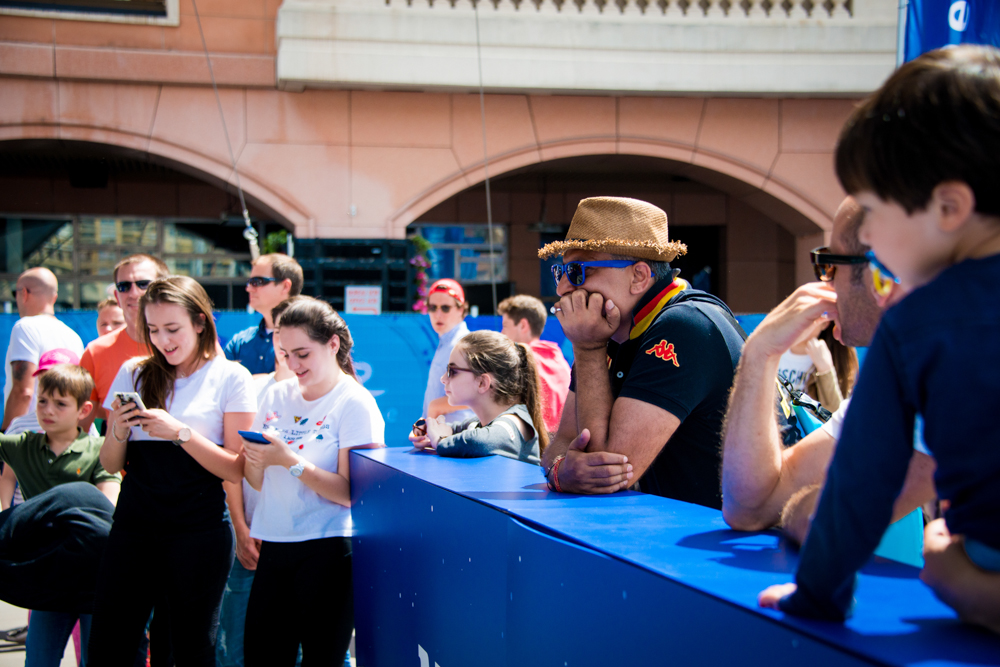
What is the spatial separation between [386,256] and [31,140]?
4.87 m

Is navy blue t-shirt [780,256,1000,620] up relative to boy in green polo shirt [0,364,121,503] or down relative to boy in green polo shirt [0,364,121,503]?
up

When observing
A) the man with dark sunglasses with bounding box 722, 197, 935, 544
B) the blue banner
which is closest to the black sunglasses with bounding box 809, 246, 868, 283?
the man with dark sunglasses with bounding box 722, 197, 935, 544

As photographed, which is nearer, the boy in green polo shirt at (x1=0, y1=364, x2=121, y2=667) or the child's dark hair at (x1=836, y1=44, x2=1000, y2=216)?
the child's dark hair at (x1=836, y1=44, x2=1000, y2=216)

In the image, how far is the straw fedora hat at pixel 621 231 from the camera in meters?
2.25

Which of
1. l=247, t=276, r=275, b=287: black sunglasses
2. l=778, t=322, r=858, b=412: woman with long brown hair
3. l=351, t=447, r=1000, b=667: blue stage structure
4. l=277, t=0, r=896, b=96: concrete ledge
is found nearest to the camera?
l=351, t=447, r=1000, b=667: blue stage structure

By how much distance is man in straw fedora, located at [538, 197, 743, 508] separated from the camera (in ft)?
6.46

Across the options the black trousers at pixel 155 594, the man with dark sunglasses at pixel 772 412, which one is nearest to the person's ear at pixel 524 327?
the black trousers at pixel 155 594

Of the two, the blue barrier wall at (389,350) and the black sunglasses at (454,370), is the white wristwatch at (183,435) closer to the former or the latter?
the black sunglasses at (454,370)

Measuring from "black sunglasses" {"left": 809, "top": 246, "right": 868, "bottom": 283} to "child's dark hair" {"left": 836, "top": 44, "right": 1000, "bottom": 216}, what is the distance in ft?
1.42

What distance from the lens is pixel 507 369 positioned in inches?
128

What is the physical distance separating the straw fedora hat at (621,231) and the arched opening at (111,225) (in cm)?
1128

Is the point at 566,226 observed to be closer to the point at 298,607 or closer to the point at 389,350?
the point at 389,350

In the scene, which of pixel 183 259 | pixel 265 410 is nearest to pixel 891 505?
pixel 265 410

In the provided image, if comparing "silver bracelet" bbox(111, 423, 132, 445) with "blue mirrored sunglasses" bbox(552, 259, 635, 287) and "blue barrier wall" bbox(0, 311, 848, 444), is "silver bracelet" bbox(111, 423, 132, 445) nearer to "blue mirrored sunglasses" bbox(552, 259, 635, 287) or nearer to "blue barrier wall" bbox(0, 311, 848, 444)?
"blue mirrored sunglasses" bbox(552, 259, 635, 287)
